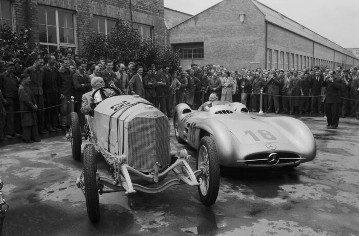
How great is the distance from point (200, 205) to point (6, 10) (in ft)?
33.7

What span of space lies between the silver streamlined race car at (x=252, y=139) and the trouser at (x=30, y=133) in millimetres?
4474

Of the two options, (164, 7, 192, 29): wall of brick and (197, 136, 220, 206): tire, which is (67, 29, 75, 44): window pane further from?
(164, 7, 192, 29): wall of brick

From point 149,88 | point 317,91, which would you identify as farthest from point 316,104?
point 149,88

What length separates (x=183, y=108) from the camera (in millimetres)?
9367

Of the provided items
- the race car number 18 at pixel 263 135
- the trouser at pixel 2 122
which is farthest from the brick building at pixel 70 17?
the race car number 18 at pixel 263 135

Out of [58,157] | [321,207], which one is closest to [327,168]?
[321,207]

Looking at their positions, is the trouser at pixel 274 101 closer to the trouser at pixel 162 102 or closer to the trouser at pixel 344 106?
the trouser at pixel 344 106

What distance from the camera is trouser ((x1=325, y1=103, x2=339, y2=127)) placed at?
40.9 ft

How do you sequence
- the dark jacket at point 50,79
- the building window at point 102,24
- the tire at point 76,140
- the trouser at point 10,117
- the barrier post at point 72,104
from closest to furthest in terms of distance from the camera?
1. the tire at point 76,140
2. the trouser at point 10,117
3. the barrier post at point 72,104
4. the dark jacket at point 50,79
5. the building window at point 102,24

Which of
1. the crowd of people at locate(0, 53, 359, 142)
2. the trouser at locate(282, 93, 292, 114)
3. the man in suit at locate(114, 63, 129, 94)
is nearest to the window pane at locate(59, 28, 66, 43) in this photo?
the crowd of people at locate(0, 53, 359, 142)

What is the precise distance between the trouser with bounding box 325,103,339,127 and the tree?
7152mm

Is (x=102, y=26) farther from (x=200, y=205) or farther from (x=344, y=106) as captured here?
(x=200, y=205)

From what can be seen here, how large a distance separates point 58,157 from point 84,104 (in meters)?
1.43

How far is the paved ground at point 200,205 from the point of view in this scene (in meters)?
4.54
